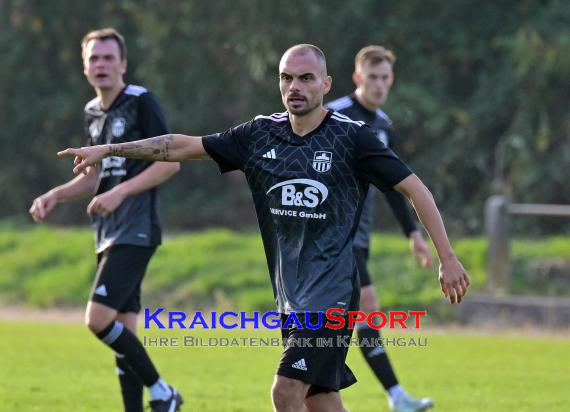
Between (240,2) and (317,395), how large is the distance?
65.1ft

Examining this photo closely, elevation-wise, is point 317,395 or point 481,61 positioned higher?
point 481,61

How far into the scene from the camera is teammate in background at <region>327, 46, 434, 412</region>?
945 cm

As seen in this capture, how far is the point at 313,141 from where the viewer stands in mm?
6363

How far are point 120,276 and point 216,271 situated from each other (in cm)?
1085

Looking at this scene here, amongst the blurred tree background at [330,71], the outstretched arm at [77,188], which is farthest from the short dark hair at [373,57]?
the blurred tree background at [330,71]

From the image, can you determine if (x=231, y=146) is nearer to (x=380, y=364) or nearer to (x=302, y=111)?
(x=302, y=111)

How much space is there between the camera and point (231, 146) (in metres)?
6.55

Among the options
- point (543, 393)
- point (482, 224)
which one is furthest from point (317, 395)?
point (482, 224)

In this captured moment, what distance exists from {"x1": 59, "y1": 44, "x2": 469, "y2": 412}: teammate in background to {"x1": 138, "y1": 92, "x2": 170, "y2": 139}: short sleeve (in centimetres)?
177

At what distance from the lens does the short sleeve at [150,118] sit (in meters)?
8.26

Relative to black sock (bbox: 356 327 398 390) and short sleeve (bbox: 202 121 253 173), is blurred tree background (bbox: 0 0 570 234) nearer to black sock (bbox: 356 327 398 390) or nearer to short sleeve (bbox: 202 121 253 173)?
black sock (bbox: 356 327 398 390)

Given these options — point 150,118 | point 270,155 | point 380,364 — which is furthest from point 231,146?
point 380,364

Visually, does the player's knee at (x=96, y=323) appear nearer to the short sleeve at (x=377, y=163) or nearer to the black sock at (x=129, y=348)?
the black sock at (x=129, y=348)

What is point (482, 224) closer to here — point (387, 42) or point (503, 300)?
point (387, 42)
